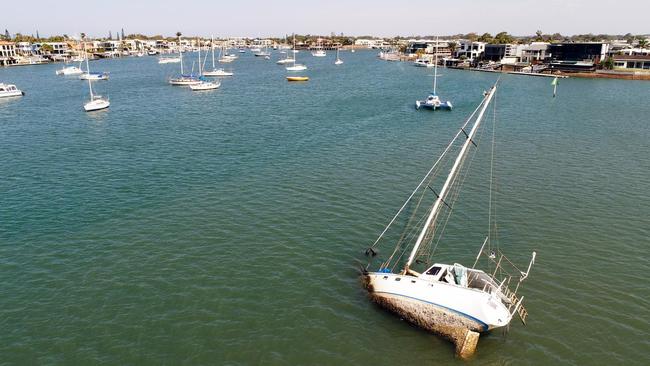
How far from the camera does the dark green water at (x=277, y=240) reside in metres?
31.8

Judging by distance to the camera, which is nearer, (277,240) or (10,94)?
(277,240)

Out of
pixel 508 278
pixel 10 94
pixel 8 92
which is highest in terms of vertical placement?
pixel 8 92

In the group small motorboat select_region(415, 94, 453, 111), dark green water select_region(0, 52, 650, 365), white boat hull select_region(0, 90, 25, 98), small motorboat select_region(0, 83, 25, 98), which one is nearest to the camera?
dark green water select_region(0, 52, 650, 365)

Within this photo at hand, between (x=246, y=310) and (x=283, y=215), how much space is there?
58.6 ft

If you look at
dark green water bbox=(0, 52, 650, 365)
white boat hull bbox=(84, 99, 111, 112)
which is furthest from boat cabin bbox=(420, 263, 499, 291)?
white boat hull bbox=(84, 99, 111, 112)

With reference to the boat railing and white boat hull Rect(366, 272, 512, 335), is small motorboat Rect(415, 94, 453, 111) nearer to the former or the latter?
the boat railing

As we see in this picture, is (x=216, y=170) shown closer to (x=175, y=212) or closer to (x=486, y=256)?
(x=175, y=212)

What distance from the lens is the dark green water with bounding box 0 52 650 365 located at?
104ft

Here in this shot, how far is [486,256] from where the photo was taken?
142 ft

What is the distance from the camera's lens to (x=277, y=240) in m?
46.1

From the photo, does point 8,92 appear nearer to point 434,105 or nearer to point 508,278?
point 434,105

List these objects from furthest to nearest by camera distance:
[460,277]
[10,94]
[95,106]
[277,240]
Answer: [10,94] → [95,106] → [277,240] → [460,277]

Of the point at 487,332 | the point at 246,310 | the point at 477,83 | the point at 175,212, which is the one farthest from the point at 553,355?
the point at 477,83

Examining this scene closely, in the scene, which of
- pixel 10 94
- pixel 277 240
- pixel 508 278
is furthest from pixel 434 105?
pixel 10 94
